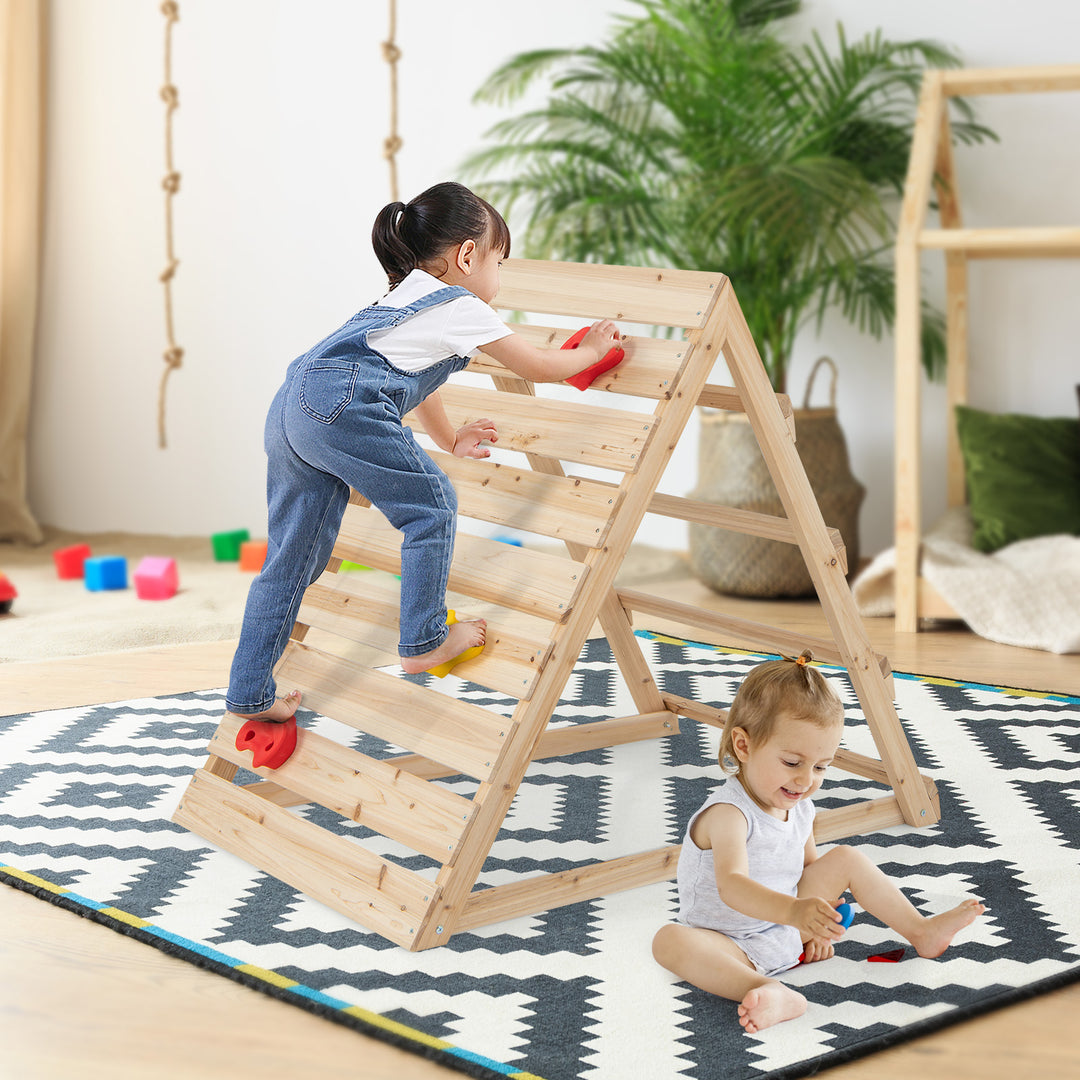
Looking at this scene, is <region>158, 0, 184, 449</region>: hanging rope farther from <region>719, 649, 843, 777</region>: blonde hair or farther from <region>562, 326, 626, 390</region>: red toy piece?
<region>719, 649, 843, 777</region>: blonde hair

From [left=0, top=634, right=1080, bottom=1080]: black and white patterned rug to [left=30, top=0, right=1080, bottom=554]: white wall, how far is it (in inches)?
75.0

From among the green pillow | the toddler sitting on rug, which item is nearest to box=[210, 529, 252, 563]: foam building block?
the green pillow

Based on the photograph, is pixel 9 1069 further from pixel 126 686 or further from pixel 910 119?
pixel 910 119

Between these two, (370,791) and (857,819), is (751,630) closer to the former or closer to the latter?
(857,819)

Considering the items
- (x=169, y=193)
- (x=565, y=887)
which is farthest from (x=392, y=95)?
(x=565, y=887)

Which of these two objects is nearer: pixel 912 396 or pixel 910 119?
pixel 912 396

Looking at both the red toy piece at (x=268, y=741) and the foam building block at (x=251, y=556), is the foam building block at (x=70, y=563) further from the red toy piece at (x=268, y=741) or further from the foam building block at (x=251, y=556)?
the red toy piece at (x=268, y=741)

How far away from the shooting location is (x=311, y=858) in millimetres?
1558

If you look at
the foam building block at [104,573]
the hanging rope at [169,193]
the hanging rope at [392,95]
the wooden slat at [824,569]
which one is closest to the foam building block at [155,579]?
the foam building block at [104,573]

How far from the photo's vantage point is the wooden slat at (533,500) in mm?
1508

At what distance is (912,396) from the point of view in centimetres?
304

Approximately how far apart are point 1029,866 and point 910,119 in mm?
2526

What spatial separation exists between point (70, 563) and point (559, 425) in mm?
2516

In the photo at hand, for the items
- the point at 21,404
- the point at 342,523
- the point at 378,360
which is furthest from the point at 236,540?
the point at 378,360
